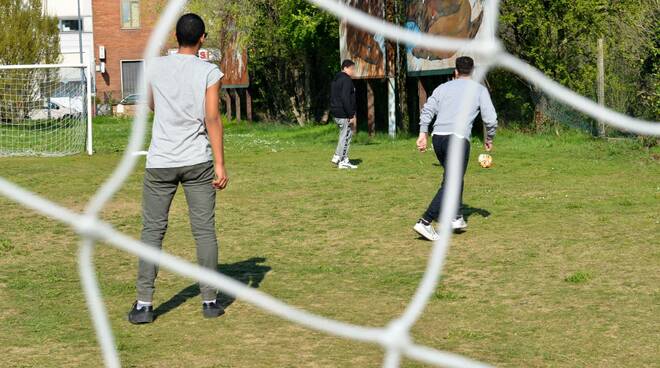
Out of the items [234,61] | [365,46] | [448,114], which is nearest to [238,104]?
[234,61]

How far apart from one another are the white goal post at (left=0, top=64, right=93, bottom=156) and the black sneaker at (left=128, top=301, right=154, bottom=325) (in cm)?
1227

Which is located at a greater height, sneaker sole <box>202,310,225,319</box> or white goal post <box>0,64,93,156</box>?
sneaker sole <box>202,310,225,319</box>

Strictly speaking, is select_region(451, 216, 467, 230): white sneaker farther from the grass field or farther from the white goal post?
the white goal post

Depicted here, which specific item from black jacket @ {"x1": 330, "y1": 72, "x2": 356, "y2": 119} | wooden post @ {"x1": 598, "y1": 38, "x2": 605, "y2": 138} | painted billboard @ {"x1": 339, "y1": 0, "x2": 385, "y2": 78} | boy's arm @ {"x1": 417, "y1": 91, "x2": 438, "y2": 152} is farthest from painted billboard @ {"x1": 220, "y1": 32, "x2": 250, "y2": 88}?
boy's arm @ {"x1": 417, "y1": 91, "x2": 438, "y2": 152}

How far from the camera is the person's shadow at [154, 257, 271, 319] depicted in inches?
249

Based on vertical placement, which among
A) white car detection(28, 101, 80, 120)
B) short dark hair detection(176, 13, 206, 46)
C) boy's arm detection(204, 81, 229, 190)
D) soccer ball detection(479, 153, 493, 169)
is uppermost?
short dark hair detection(176, 13, 206, 46)

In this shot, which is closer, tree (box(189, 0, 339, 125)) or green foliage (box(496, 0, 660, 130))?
green foliage (box(496, 0, 660, 130))

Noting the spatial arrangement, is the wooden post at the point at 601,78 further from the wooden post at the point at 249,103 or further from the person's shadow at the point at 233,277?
the wooden post at the point at 249,103

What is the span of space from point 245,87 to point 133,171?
52.8 ft

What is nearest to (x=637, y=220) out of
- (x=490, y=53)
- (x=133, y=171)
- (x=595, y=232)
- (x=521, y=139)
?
(x=595, y=232)

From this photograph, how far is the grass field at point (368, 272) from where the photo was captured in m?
5.26

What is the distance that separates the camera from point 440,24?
1881 centimetres

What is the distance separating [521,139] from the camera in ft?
58.9

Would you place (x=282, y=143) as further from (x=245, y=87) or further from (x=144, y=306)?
(x=144, y=306)
